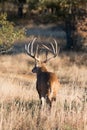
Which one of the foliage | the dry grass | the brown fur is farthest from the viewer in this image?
the foliage

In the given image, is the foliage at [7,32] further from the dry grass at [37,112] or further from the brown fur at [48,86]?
the brown fur at [48,86]

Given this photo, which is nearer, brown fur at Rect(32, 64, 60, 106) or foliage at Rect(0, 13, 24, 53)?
brown fur at Rect(32, 64, 60, 106)

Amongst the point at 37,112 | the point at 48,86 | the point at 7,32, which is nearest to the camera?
the point at 37,112

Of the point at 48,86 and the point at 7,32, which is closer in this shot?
the point at 48,86

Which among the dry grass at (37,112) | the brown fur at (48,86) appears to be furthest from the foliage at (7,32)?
the brown fur at (48,86)

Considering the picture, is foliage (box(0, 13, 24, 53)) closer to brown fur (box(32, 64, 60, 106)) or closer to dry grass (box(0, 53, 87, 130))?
dry grass (box(0, 53, 87, 130))

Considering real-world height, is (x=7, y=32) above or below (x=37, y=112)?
below

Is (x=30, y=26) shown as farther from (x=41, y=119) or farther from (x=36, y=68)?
(x=41, y=119)

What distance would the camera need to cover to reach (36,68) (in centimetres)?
1195

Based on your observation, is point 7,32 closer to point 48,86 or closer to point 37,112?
point 48,86

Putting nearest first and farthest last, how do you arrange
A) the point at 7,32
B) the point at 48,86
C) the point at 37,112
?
the point at 37,112
the point at 48,86
the point at 7,32

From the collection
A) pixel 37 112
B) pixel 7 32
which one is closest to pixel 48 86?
pixel 37 112

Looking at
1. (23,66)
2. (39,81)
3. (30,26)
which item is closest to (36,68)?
(39,81)

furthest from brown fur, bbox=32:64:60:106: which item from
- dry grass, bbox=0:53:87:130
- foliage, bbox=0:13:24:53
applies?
foliage, bbox=0:13:24:53
